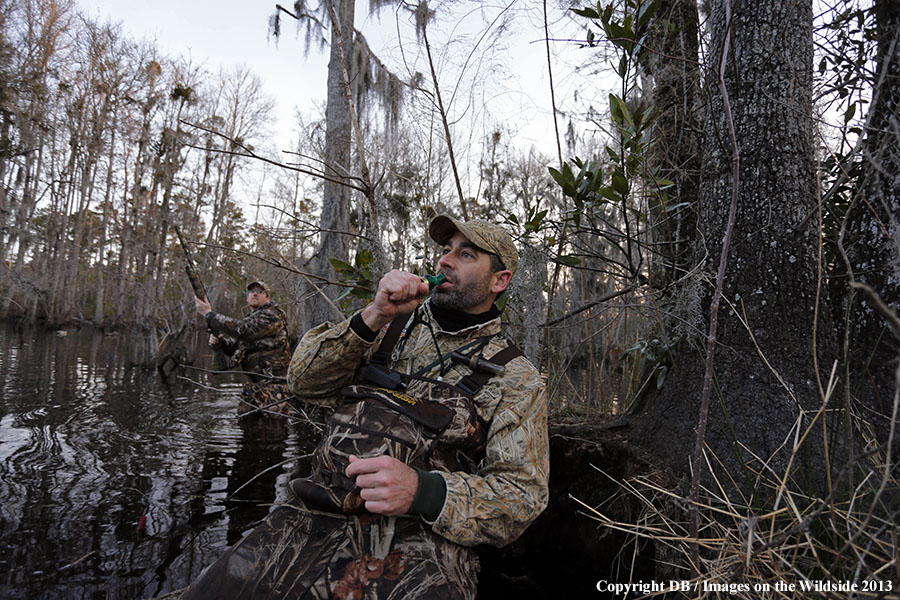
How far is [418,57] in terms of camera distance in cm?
400

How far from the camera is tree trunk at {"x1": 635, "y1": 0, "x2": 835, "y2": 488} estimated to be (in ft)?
8.57

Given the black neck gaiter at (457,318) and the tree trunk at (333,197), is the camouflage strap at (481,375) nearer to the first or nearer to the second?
the black neck gaiter at (457,318)

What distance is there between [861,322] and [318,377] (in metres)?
2.85

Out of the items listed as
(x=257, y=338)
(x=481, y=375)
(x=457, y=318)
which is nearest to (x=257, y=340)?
(x=257, y=338)

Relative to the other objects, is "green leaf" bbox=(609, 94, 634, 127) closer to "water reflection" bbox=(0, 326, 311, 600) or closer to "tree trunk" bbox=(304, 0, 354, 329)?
"water reflection" bbox=(0, 326, 311, 600)

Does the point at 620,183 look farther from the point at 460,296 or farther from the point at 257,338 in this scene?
the point at 257,338

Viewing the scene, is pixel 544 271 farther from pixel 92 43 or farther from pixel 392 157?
pixel 92 43

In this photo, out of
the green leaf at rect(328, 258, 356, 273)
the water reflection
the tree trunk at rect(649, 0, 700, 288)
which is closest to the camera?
the water reflection

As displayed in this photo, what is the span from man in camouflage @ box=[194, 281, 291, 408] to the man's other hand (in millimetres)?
6028

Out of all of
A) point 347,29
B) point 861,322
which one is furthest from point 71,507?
point 347,29

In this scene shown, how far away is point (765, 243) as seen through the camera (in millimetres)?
2758

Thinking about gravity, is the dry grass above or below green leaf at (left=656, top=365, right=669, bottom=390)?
below

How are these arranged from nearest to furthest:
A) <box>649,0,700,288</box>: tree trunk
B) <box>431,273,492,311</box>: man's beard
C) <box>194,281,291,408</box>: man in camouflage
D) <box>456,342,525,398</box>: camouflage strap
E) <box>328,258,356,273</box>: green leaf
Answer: <box>456,342,525,398</box>: camouflage strap → <box>431,273,492,311</box>: man's beard → <box>649,0,700,288</box>: tree trunk → <box>328,258,356,273</box>: green leaf → <box>194,281,291,408</box>: man in camouflage

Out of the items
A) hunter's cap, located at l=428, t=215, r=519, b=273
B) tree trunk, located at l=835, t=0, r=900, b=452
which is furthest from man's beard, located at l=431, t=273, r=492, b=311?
tree trunk, located at l=835, t=0, r=900, b=452
